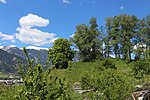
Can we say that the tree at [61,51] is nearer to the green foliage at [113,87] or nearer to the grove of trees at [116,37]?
the grove of trees at [116,37]

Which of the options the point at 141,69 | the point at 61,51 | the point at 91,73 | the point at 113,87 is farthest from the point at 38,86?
the point at 61,51

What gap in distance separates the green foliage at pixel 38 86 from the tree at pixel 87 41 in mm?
67388

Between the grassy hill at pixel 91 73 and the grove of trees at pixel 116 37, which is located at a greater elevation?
the grove of trees at pixel 116 37

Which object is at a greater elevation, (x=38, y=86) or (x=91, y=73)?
(x=91, y=73)

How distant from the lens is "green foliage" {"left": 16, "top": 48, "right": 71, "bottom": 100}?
8.17 metres

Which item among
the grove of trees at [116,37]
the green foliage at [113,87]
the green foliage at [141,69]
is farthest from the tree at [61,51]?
the green foliage at [113,87]

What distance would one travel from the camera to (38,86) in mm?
8234

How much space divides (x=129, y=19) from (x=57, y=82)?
2698 inches

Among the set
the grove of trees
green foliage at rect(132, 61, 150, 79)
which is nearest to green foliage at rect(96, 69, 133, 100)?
green foliage at rect(132, 61, 150, 79)

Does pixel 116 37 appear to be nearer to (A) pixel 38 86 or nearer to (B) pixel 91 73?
(B) pixel 91 73

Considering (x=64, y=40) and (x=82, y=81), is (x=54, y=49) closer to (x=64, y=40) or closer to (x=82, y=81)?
(x=64, y=40)

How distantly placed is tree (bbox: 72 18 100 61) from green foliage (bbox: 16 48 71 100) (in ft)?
221

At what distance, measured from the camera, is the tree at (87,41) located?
252 feet

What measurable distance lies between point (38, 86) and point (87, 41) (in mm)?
68953
